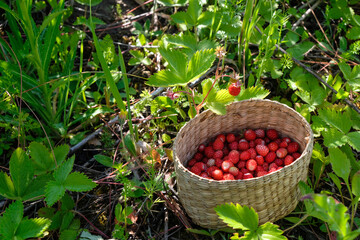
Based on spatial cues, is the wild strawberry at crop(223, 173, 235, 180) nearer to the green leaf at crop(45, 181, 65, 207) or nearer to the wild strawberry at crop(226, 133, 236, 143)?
the wild strawberry at crop(226, 133, 236, 143)

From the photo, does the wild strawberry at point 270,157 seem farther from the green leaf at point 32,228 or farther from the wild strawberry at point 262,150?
the green leaf at point 32,228

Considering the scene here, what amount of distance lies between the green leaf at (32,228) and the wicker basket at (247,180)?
54 cm

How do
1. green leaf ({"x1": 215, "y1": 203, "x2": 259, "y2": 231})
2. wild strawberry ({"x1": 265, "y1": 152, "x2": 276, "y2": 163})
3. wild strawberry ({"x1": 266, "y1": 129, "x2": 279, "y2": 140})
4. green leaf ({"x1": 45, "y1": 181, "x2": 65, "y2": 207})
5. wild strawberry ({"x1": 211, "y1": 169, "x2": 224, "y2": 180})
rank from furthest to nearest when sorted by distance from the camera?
1. wild strawberry ({"x1": 266, "y1": 129, "x2": 279, "y2": 140})
2. wild strawberry ({"x1": 265, "y1": 152, "x2": 276, "y2": 163})
3. wild strawberry ({"x1": 211, "y1": 169, "x2": 224, "y2": 180})
4. green leaf ({"x1": 45, "y1": 181, "x2": 65, "y2": 207})
5. green leaf ({"x1": 215, "y1": 203, "x2": 259, "y2": 231})


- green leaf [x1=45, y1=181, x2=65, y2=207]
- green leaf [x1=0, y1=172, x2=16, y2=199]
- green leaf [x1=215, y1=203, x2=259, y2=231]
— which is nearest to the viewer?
green leaf [x1=215, y1=203, x2=259, y2=231]

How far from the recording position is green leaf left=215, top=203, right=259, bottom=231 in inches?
54.2

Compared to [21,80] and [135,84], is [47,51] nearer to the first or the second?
[21,80]

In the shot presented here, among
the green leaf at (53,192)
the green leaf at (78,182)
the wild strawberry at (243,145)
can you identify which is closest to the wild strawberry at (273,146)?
the wild strawberry at (243,145)

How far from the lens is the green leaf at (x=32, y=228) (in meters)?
1.46

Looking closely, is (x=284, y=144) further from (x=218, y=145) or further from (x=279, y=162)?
(x=218, y=145)

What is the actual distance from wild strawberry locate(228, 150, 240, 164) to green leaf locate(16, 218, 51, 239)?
81 cm

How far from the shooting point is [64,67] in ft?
7.05

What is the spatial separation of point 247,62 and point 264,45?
0.21m

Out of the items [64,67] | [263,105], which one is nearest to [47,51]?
[64,67]

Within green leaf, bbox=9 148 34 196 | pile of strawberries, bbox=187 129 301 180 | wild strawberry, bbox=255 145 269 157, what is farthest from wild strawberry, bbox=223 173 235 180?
green leaf, bbox=9 148 34 196
